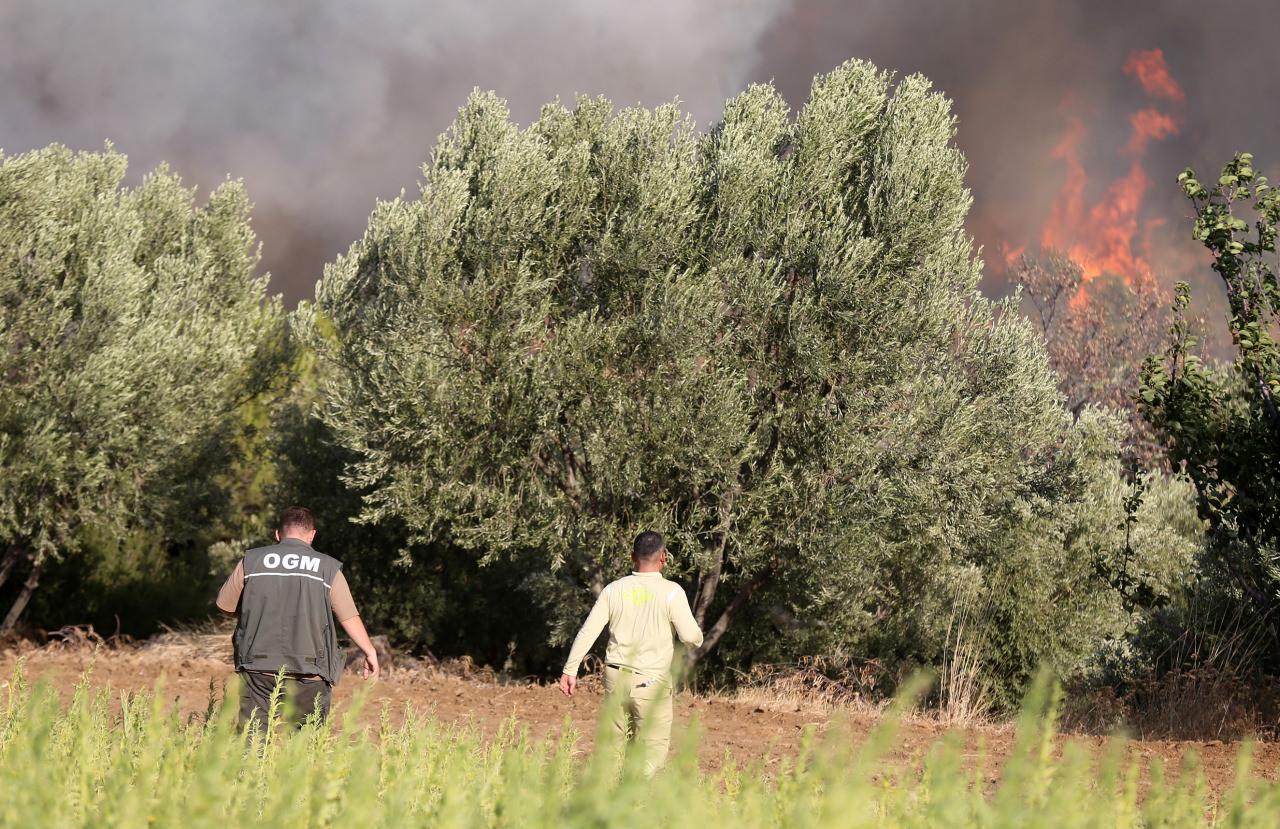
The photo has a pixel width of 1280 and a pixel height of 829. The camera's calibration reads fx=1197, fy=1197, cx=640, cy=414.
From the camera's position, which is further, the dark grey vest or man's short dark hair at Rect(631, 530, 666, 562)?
man's short dark hair at Rect(631, 530, 666, 562)

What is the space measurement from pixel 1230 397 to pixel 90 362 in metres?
16.8

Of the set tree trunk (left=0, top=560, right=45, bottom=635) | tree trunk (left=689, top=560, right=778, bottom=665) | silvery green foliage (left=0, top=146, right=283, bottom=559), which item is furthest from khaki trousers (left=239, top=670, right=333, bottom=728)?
tree trunk (left=0, top=560, right=45, bottom=635)

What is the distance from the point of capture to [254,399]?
89.1 feet

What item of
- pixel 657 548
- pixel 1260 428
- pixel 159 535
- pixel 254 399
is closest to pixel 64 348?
pixel 159 535

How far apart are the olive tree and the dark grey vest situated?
14.0 meters

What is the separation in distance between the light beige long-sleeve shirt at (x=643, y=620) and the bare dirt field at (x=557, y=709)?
76.2 inches

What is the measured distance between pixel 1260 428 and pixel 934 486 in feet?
15.8

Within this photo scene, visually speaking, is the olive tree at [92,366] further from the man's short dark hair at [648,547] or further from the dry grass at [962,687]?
the man's short dark hair at [648,547]

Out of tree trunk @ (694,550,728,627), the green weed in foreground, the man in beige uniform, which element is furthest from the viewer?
tree trunk @ (694,550,728,627)

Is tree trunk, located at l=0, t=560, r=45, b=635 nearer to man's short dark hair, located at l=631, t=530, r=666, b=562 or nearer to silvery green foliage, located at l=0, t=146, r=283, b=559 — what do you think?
silvery green foliage, located at l=0, t=146, r=283, b=559

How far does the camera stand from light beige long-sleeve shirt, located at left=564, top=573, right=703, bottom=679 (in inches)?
301

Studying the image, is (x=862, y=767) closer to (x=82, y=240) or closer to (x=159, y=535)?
(x=82, y=240)

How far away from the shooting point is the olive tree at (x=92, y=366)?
19828 mm

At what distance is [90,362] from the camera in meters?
19.6
